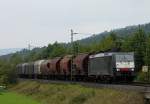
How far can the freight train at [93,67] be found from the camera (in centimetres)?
4422

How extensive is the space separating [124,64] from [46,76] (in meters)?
35.9

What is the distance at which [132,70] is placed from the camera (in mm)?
44156

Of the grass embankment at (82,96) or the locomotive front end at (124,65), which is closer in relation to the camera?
the grass embankment at (82,96)

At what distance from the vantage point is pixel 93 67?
50.3 meters

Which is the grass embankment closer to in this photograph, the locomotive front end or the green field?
the green field

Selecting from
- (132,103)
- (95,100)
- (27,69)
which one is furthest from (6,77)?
(132,103)

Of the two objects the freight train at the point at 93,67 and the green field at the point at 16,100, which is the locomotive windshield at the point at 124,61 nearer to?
the freight train at the point at 93,67

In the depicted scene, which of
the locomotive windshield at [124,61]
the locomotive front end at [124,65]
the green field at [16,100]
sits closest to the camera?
the locomotive front end at [124,65]

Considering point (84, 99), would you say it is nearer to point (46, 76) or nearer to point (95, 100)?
point (95, 100)

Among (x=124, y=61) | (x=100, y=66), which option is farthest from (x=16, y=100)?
(x=124, y=61)

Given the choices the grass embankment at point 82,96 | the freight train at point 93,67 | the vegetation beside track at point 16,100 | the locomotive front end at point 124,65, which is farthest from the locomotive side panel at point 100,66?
the vegetation beside track at point 16,100

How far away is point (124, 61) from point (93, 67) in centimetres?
640

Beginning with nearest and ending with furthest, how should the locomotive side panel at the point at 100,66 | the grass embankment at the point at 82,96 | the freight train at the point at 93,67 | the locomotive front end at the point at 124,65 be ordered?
the grass embankment at the point at 82,96 < the locomotive front end at the point at 124,65 < the freight train at the point at 93,67 < the locomotive side panel at the point at 100,66

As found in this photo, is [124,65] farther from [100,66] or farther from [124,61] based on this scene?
[100,66]
